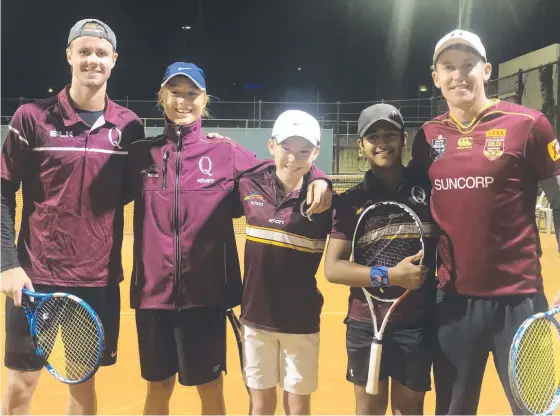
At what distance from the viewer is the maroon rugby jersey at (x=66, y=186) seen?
7.30 ft

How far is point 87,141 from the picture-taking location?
2.25 metres

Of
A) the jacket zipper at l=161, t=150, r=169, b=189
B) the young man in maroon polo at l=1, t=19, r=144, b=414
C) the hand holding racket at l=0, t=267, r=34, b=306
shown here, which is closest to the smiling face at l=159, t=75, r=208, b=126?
the jacket zipper at l=161, t=150, r=169, b=189

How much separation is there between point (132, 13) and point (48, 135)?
23185 millimetres

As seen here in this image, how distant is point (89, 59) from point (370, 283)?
1.53m

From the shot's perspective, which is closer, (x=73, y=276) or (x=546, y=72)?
(x=73, y=276)

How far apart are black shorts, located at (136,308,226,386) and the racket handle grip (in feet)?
2.17

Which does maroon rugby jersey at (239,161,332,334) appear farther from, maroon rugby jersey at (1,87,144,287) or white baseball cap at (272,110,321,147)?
maroon rugby jersey at (1,87,144,287)

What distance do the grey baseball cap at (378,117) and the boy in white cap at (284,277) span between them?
0.22m

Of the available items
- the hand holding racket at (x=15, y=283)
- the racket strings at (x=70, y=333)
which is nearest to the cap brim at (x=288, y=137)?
the racket strings at (x=70, y=333)

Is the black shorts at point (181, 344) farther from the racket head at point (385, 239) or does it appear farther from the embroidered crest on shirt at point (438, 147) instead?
the embroidered crest on shirt at point (438, 147)

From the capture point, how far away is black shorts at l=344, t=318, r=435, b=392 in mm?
1992

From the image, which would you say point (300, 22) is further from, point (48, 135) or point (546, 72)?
point (48, 135)

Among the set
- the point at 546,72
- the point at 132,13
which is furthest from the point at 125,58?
the point at 546,72

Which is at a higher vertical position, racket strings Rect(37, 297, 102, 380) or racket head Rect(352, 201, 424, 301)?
racket head Rect(352, 201, 424, 301)
